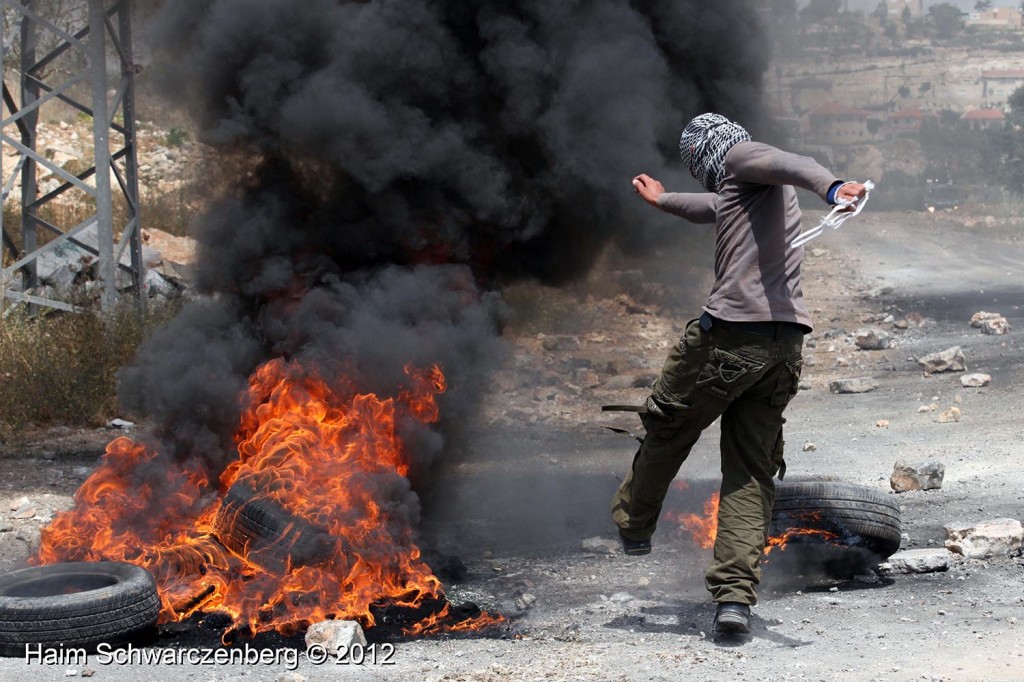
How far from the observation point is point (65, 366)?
29.7ft

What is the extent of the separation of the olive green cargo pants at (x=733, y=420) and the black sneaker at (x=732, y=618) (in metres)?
0.03

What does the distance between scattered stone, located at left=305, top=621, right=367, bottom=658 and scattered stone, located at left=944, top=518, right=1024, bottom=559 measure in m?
2.83

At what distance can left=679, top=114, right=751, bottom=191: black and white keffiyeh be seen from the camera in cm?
437

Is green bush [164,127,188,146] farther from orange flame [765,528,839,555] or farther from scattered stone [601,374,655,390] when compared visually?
orange flame [765,528,839,555]

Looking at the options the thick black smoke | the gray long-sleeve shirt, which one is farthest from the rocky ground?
the gray long-sleeve shirt

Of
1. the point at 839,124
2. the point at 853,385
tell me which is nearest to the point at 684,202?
the point at 853,385

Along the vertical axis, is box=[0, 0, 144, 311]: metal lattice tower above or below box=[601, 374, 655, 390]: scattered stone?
above

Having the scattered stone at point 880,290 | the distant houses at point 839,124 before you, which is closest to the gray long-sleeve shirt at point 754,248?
the scattered stone at point 880,290

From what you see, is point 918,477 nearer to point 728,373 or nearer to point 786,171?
point 728,373

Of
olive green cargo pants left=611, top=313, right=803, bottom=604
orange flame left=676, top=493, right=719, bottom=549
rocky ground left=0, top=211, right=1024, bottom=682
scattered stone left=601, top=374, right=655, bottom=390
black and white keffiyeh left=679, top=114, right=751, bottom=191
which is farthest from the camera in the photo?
scattered stone left=601, top=374, right=655, bottom=390

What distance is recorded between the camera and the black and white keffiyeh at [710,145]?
4.37m

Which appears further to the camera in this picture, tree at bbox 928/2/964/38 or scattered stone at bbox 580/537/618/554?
tree at bbox 928/2/964/38

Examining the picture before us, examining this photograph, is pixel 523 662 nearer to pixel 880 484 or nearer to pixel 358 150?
pixel 358 150

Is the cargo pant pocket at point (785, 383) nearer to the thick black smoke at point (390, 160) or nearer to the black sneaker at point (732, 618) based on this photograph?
the black sneaker at point (732, 618)
